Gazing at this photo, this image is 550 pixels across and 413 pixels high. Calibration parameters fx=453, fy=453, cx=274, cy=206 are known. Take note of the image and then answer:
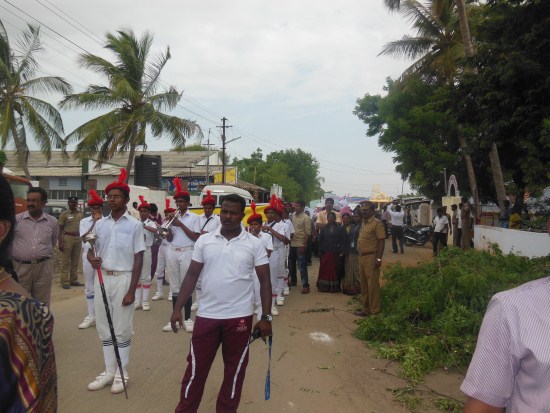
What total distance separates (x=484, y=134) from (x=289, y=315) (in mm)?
7064

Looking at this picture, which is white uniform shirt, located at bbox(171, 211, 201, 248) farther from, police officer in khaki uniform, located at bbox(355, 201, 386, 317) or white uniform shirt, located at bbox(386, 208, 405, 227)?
white uniform shirt, located at bbox(386, 208, 405, 227)

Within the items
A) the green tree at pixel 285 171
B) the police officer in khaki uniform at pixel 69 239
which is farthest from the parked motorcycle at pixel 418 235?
the green tree at pixel 285 171

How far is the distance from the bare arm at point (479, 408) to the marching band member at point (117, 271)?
11.5 feet

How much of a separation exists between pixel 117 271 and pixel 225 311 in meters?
1.51

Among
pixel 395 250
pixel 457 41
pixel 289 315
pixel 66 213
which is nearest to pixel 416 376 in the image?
pixel 289 315

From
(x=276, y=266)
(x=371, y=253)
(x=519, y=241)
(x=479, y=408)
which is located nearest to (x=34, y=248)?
(x=276, y=266)

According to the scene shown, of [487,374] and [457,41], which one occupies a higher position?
[457,41]

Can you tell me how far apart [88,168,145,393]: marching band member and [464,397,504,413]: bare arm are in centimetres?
350

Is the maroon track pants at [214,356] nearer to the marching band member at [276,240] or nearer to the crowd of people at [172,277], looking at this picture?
the crowd of people at [172,277]

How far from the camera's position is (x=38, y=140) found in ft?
66.8

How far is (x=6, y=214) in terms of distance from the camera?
1604 millimetres

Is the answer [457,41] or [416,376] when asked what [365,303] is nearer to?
[416,376]

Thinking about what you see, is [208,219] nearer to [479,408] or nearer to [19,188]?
[479,408]

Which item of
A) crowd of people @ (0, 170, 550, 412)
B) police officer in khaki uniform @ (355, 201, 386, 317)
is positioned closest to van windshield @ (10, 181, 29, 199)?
crowd of people @ (0, 170, 550, 412)
